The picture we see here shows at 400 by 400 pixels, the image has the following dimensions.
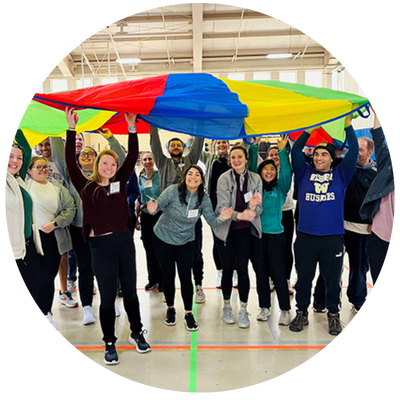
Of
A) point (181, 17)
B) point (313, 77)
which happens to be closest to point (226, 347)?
point (181, 17)

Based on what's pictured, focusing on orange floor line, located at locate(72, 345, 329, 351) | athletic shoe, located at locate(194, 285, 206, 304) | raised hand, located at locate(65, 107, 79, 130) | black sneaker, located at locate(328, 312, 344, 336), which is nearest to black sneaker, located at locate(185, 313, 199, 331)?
orange floor line, located at locate(72, 345, 329, 351)

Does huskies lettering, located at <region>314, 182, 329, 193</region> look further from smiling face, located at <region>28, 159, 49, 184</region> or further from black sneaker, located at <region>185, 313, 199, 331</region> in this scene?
smiling face, located at <region>28, 159, 49, 184</region>

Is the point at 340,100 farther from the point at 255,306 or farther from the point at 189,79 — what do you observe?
the point at 255,306

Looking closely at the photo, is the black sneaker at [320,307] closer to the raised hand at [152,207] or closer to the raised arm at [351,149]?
the raised arm at [351,149]

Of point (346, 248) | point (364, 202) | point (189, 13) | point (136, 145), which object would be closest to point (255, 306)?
point (346, 248)

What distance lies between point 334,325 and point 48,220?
7.60ft

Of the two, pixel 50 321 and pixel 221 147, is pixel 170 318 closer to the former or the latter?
pixel 50 321

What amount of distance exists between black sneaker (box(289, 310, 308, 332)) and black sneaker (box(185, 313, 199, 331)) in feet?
2.45

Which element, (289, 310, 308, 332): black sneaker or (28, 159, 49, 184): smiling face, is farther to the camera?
(289, 310, 308, 332): black sneaker

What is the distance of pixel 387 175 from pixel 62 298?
2.89m

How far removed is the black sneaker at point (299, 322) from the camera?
2693 mm

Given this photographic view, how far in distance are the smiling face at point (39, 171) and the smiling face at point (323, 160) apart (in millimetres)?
2021

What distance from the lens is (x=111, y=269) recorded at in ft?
7.11

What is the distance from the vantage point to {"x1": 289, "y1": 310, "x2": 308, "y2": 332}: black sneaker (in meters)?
2.69
